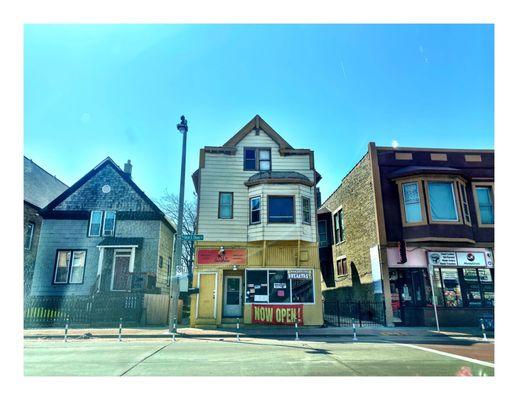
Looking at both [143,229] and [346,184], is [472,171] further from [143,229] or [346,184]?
[143,229]

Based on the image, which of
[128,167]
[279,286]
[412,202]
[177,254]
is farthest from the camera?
[128,167]

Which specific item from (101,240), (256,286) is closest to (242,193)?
(256,286)

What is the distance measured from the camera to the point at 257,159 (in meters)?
20.1

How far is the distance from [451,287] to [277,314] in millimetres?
9390

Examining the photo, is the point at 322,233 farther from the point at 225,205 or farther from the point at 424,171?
the point at 225,205

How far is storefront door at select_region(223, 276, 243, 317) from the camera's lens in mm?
17906

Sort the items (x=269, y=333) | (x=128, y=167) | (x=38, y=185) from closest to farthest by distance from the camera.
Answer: (x=269, y=333) < (x=38, y=185) < (x=128, y=167)

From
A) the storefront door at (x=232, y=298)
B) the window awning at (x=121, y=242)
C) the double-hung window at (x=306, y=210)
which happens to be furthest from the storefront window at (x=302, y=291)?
the window awning at (x=121, y=242)

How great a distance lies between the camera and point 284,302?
1766 cm

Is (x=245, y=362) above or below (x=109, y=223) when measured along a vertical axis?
below

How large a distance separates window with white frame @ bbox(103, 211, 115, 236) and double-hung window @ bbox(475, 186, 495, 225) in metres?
22.2

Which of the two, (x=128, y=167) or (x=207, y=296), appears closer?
(x=207, y=296)
